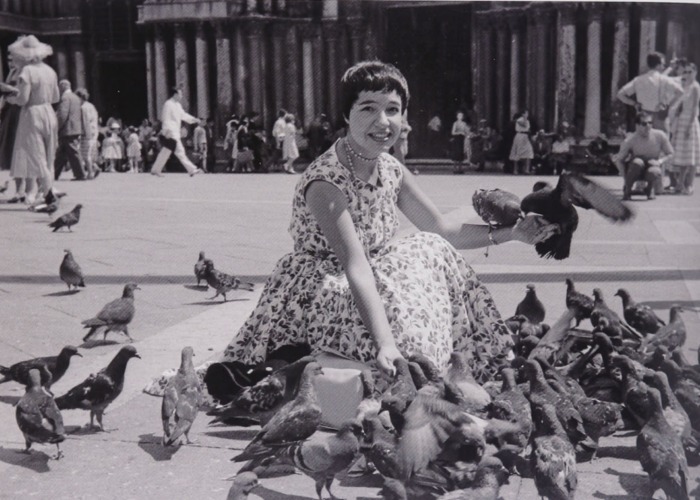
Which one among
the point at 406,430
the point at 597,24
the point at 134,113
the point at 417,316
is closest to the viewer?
the point at 406,430

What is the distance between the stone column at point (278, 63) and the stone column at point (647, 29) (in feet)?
4.91

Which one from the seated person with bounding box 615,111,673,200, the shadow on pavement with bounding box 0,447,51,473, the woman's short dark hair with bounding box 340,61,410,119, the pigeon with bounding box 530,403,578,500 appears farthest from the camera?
the seated person with bounding box 615,111,673,200

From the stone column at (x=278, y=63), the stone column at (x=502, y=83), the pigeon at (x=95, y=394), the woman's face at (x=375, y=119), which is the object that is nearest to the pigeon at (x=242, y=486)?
the pigeon at (x=95, y=394)

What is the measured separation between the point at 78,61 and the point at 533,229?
2406 millimetres

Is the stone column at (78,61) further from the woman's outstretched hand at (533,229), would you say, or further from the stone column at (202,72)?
the woman's outstretched hand at (533,229)

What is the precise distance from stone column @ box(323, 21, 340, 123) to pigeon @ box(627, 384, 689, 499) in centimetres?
161

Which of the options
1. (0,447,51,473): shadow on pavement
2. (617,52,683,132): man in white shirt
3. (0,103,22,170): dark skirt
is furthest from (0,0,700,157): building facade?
(0,447,51,473): shadow on pavement

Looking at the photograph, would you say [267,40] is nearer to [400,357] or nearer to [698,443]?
[400,357]

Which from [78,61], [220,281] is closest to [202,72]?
[78,61]

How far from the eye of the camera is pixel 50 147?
6.95 meters

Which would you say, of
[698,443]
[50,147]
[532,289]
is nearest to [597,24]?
[532,289]

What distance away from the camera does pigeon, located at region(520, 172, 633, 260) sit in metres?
2.97

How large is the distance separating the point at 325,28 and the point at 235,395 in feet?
4.98

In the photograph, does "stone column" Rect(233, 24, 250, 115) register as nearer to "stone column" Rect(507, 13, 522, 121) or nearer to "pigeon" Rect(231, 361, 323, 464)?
"stone column" Rect(507, 13, 522, 121)
